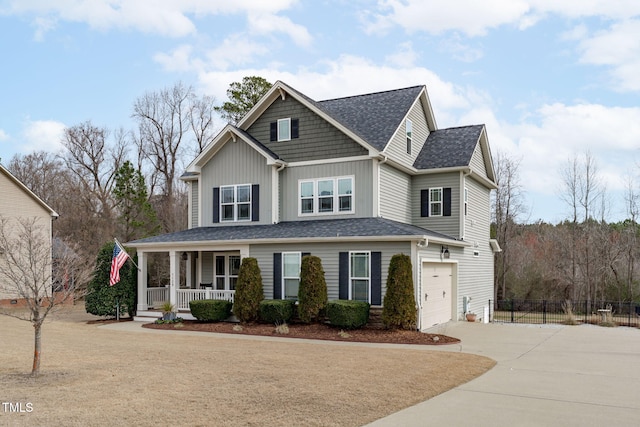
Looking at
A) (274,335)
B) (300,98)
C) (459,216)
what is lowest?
(274,335)

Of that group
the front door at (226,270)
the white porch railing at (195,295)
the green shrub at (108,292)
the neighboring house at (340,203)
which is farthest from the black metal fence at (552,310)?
the green shrub at (108,292)

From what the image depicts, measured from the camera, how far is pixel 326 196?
2083cm

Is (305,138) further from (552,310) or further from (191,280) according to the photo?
(552,310)

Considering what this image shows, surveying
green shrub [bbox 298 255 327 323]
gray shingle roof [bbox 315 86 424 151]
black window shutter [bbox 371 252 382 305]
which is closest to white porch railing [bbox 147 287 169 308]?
green shrub [bbox 298 255 327 323]

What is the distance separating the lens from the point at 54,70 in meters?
20.7

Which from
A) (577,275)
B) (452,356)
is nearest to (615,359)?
(452,356)

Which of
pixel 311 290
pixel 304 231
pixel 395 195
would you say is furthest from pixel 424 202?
pixel 311 290

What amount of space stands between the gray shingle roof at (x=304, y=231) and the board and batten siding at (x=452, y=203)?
80.7 inches

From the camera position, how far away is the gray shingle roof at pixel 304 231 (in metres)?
18.0

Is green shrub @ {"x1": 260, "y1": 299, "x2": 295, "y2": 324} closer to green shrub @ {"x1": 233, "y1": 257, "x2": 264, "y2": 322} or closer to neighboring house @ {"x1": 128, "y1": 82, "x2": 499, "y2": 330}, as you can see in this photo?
green shrub @ {"x1": 233, "y1": 257, "x2": 264, "y2": 322}

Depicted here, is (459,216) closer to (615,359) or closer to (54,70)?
(615,359)

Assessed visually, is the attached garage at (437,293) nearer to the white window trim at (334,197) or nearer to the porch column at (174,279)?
the white window trim at (334,197)

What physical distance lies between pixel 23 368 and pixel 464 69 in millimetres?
16251

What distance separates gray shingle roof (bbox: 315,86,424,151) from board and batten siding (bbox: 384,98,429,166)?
32 centimetres
